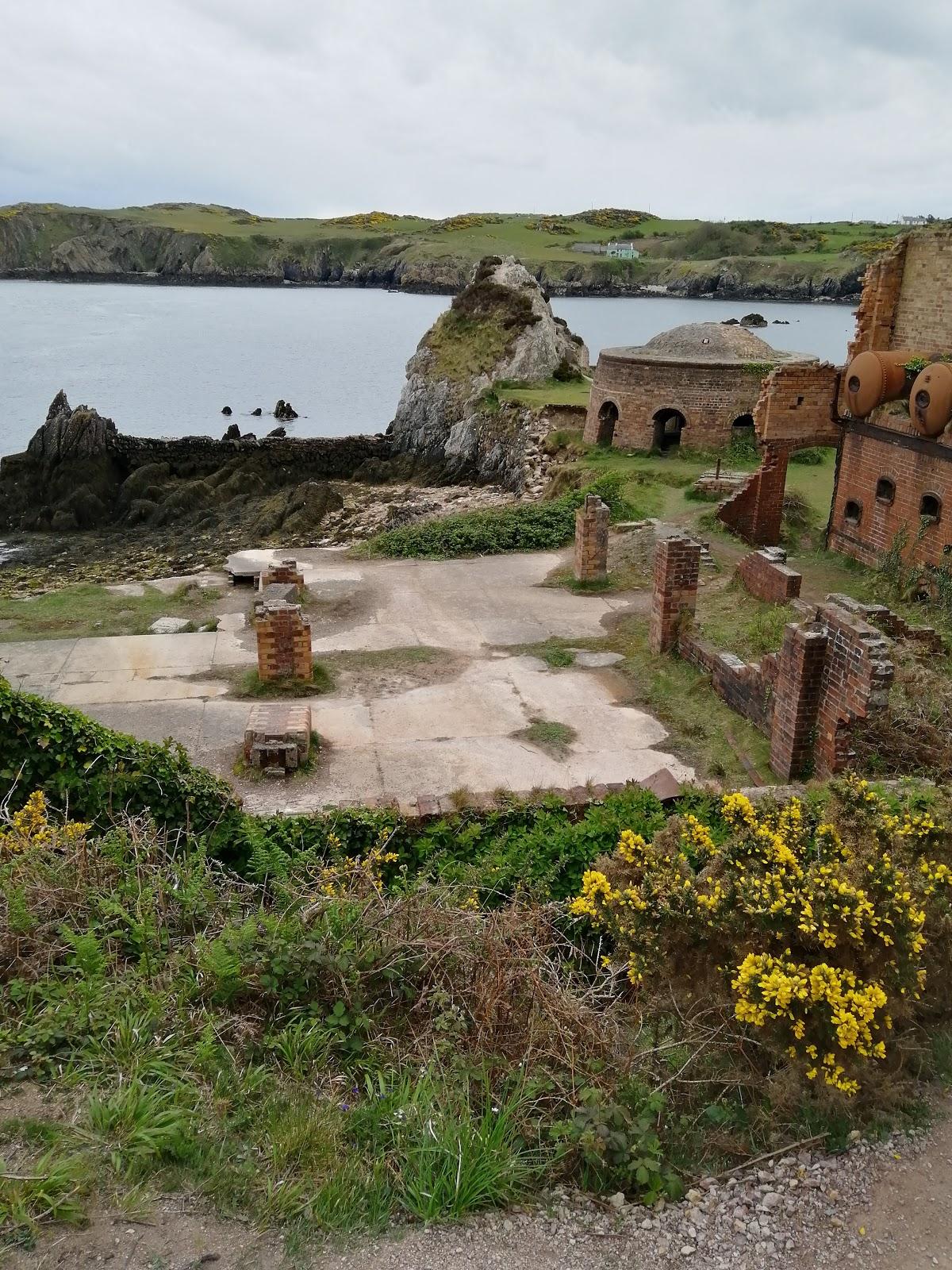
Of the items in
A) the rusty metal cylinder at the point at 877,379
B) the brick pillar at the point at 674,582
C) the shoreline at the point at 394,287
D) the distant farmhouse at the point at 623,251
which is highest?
the distant farmhouse at the point at 623,251

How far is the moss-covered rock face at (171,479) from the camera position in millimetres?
30641

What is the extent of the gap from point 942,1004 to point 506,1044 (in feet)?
7.59

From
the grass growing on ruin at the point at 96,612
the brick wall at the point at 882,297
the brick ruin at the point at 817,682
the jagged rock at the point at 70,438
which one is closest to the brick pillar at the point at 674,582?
the brick ruin at the point at 817,682

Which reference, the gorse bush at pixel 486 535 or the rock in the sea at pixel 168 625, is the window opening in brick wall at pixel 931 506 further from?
the rock in the sea at pixel 168 625

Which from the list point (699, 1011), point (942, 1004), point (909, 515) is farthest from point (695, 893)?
point (909, 515)

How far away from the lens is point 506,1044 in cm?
491

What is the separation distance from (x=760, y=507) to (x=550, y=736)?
390 inches

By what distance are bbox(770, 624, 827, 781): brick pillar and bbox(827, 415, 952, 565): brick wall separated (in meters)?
6.25

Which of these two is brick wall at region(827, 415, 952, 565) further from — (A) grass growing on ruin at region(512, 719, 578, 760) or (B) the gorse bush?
(A) grass growing on ruin at region(512, 719, 578, 760)

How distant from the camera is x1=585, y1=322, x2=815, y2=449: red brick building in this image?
25875mm

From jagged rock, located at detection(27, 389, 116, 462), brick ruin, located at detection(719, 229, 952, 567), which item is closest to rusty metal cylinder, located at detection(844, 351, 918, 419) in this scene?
brick ruin, located at detection(719, 229, 952, 567)

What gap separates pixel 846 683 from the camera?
8484mm

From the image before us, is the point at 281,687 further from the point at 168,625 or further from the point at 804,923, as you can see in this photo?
the point at 804,923

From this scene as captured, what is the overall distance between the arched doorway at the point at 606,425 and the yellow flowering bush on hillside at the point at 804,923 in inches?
932
